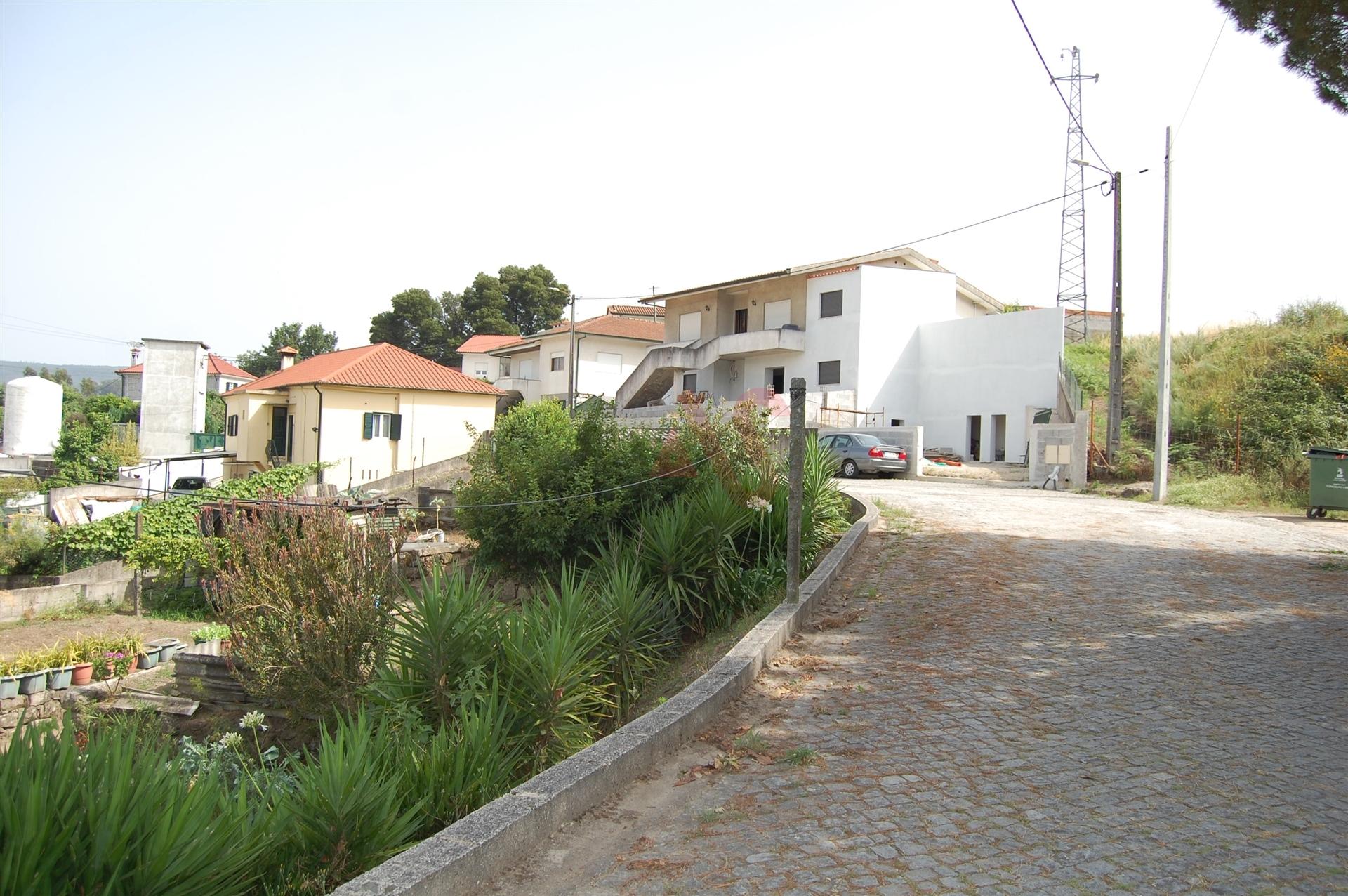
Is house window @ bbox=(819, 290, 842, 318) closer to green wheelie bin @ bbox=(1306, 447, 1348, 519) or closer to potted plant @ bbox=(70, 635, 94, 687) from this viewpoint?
green wheelie bin @ bbox=(1306, 447, 1348, 519)

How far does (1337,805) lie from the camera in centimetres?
421

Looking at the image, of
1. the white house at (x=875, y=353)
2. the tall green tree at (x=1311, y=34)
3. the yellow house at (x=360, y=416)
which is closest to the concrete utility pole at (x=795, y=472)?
the tall green tree at (x=1311, y=34)

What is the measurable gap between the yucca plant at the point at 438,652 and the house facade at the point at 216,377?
257 feet

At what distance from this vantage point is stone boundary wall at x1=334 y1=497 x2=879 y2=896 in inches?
133

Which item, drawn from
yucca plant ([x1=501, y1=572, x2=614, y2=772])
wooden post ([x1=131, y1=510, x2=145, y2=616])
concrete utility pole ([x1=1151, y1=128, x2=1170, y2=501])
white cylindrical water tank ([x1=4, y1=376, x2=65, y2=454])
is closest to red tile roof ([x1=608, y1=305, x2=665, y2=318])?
white cylindrical water tank ([x1=4, y1=376, x2=65, y2=454])

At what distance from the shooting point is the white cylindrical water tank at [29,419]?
52.7 m

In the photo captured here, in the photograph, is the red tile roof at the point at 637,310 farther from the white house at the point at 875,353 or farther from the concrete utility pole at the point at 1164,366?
the concrete utility pole at the point at 1164,366

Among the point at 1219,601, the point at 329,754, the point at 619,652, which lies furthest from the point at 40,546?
the point at 1219,601

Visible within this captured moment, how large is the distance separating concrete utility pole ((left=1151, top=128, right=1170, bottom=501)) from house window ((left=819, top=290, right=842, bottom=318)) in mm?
18729

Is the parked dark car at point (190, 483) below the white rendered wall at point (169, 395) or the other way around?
below

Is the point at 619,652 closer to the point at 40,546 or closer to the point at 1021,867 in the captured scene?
the point at 1021,867

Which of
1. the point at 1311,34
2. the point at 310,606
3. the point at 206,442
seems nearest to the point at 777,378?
the point at 206,442

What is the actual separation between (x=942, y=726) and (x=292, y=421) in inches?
1466

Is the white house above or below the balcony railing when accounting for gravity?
above
